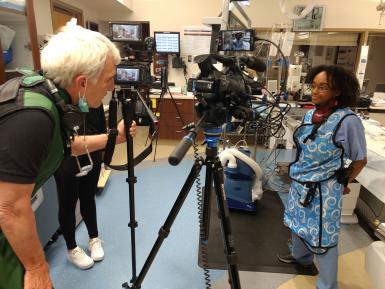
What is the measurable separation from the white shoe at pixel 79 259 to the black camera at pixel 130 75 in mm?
1187

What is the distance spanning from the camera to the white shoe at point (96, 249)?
1.79 m

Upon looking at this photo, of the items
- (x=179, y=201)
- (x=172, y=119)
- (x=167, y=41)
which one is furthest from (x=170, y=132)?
(x=179, y=201)

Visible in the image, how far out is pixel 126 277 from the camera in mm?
1666

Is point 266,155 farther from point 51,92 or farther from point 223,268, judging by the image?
point 51,92

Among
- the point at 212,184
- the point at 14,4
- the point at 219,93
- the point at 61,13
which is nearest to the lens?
the point at 219,93

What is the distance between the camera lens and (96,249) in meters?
1.82

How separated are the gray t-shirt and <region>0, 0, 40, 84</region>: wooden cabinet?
6.32 ft

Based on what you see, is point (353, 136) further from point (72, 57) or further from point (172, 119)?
point (172, 119)

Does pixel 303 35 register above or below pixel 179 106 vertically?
above

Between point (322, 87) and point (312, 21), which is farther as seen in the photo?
point (312, 21)

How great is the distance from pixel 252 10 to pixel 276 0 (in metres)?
0.38

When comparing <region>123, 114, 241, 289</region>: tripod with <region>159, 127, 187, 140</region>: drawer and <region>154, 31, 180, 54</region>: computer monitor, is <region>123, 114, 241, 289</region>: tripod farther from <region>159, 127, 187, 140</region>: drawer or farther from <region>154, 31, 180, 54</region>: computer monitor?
<region>154, 31, 180, 54</region>: computer monitor

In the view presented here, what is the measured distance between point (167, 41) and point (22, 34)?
239 cm

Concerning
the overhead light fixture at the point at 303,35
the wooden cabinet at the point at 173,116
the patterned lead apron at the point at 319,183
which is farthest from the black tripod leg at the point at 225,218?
the overhead light fixture at the point at 303,35
